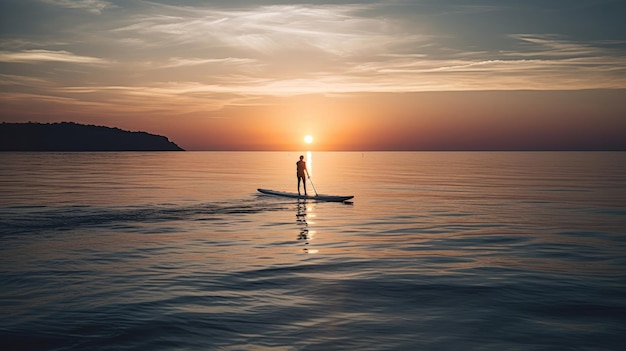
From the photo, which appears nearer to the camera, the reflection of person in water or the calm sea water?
the calm sea water

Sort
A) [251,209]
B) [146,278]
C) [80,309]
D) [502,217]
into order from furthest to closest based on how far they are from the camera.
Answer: [251,209] < [502,217] < [146,278] < [80,309]

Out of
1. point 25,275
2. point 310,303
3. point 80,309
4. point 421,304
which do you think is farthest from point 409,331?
point 25,275

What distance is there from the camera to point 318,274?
568 inches

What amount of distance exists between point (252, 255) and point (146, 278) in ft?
13.4

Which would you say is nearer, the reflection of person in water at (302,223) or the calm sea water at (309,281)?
the calm sea water at (309,281)

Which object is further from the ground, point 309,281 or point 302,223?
point 302,223

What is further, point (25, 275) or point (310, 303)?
point (25, 275)

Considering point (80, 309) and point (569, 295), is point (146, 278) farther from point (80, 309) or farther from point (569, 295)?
point (569, 295)

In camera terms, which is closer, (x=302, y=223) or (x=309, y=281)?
(x=309, y=281)

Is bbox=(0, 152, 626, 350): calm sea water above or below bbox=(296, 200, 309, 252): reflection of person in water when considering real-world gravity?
below

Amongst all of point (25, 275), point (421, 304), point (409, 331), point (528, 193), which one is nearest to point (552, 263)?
point (421, 304)

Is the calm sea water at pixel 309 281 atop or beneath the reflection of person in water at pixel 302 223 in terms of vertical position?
beneath

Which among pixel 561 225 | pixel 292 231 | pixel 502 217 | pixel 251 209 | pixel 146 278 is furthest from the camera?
pixel 251 209

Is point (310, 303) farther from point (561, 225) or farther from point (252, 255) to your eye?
point (561, 225)
